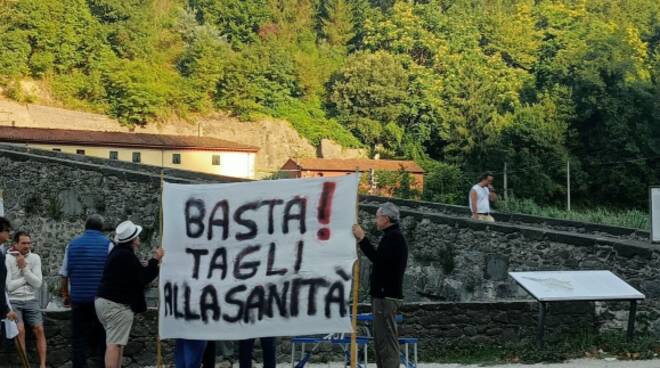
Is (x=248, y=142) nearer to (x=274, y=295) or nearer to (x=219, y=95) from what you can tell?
(x=219, y=95)

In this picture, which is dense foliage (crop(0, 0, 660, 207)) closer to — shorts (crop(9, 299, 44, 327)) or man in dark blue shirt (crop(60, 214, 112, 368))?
shorts (crop(9, 299, 44, 327))

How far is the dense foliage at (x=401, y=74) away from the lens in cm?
6319

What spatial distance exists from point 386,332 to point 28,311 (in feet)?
12.8

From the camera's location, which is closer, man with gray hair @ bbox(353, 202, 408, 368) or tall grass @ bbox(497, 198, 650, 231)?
man with gray hair @ bbox(353, 202, 408, 368)

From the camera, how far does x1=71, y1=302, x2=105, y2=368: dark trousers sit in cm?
955

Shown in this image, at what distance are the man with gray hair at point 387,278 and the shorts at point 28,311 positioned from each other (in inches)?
148

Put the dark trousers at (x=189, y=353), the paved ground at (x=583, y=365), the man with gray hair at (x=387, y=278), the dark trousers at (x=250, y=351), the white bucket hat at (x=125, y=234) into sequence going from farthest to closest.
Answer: the paved ground at (x=583, y=365)
the dark trousers at (x=250, y=351)
the dark trousers at (x=189, y=353)
the white bucket hat at (x=125, y=234)
the man with gray hair at (x=387, y=278)

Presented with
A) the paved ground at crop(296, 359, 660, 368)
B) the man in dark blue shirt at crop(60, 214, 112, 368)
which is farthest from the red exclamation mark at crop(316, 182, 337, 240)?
the paved ground at crop(296, 359, 660, 368)

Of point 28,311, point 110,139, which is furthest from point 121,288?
point 110,139

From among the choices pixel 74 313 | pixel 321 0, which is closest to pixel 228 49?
pixel 321 0

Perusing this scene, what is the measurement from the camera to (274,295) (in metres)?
8.90

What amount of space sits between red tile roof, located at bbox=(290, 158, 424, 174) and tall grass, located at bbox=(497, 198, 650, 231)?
12.5m

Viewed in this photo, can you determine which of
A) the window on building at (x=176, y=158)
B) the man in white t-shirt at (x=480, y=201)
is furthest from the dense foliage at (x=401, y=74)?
the man in white t-shirt at (x=480, y=201)

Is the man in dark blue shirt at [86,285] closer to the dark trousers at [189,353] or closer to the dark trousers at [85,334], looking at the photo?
the dark trousers at [85,334]
